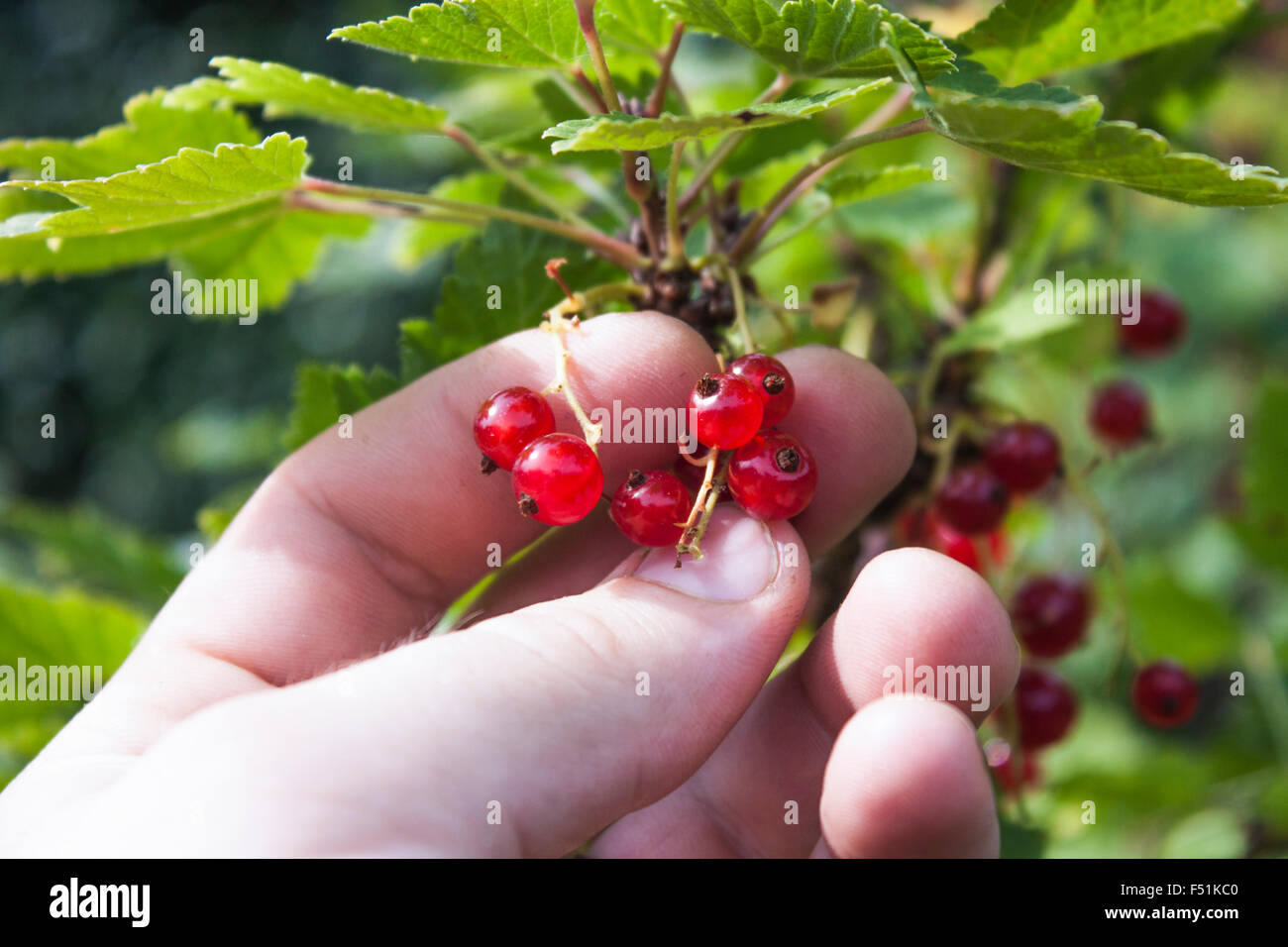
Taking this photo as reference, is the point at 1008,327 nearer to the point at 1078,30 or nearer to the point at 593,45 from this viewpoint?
the point at 1078,30

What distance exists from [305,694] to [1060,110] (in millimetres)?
699

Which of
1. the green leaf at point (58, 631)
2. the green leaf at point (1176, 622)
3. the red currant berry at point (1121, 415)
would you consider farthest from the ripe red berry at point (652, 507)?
the green leaf at point (1176, 622)

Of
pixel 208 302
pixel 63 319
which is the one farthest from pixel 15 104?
pixel 208 302

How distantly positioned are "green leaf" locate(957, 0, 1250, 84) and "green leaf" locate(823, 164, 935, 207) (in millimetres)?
130

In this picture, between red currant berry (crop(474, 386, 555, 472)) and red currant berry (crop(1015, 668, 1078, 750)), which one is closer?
red currant berry (crop(474, 386, 555, 472))

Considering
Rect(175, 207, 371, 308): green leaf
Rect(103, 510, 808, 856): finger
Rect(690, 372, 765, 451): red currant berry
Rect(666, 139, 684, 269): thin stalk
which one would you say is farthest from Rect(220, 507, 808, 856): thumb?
Rect(175, 207, 371, 308): green leaf

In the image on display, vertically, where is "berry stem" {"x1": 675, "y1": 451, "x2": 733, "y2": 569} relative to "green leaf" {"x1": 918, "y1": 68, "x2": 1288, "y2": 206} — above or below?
below

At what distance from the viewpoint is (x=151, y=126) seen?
1141 millimetres

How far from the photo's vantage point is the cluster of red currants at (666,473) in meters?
0.89

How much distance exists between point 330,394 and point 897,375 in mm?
730

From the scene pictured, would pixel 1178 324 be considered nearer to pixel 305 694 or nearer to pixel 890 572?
pixel 890 572

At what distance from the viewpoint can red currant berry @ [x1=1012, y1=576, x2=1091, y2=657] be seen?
1.37 m

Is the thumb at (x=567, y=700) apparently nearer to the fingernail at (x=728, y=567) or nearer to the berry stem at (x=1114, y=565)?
the fingernail at (x=728, y=567)

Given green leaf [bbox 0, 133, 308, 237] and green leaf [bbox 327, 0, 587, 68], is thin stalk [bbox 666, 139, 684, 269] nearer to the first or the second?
green leaf [bbox 327, 0, 587, 68]
